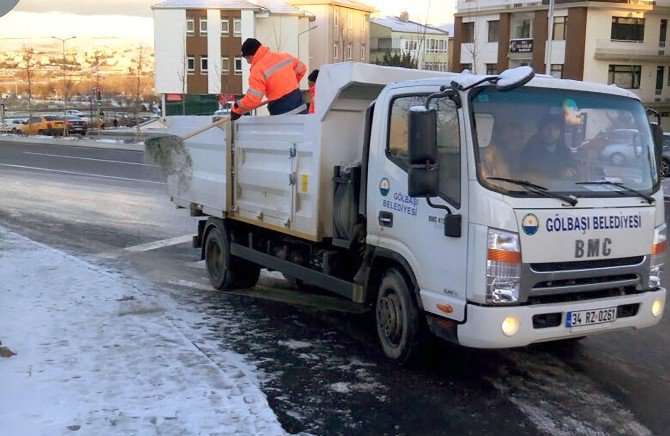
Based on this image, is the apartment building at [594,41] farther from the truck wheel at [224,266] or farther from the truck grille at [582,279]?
the truck grille at [582,279]

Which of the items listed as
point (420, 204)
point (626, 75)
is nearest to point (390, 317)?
point (420, 204)

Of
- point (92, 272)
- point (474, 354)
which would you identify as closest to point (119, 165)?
point (92, 272)

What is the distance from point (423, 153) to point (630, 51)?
5463 cm

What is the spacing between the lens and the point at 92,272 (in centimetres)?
902

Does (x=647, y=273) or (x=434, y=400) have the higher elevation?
(x=647, y=273)

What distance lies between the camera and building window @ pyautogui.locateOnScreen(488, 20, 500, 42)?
58338 mm

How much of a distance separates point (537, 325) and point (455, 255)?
711mm

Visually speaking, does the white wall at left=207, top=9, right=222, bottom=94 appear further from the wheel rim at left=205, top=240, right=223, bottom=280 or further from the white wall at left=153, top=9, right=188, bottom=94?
the wheel rim at left=205, top=240, right=223, bottom=280

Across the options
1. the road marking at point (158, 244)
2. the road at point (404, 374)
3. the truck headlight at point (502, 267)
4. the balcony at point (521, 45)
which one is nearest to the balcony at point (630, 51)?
the balcony at point (521, 45)

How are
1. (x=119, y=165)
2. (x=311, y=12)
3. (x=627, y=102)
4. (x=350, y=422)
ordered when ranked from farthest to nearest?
(x=311, y=12) → (x=119, y=165) → (x=627, y=102) → (x=350, y=422)

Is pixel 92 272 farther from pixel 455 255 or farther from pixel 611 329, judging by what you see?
Answer: pixel 611 329

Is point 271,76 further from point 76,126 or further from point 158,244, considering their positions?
point 76,126

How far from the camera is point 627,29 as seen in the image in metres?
54.6

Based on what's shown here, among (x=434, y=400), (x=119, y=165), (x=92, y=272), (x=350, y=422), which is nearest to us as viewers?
(x=350, y=422)
